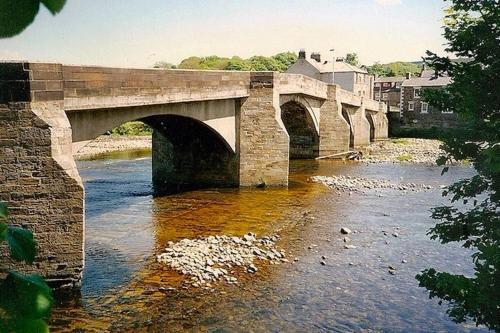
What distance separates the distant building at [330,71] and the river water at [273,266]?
39.8m

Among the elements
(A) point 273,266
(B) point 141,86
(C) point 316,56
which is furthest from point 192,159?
(C) point 316,56

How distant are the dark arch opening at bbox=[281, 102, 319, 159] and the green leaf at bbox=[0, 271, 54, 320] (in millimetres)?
34058

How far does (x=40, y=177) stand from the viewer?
1051 centimetres

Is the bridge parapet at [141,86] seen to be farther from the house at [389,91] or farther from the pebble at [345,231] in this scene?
the house at [389,91]

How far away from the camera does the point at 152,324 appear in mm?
9422

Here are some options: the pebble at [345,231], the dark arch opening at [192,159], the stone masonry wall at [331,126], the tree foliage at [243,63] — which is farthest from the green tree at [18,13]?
the tree foliage at [243,63]

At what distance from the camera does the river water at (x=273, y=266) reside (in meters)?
9.76

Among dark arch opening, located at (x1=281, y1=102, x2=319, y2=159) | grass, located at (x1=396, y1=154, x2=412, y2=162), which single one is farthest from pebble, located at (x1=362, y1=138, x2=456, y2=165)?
dark arch opening, located at (x1=281, y1=102, x2=319, y2=159)

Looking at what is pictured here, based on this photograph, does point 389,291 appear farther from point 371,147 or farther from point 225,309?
point 371,147

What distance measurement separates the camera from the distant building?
202 feet

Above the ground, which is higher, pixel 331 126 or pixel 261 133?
pixel 331 126

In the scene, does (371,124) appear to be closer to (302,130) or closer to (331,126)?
(331,126)

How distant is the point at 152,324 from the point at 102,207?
34.4 feet

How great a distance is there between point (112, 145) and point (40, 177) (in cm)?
3347
